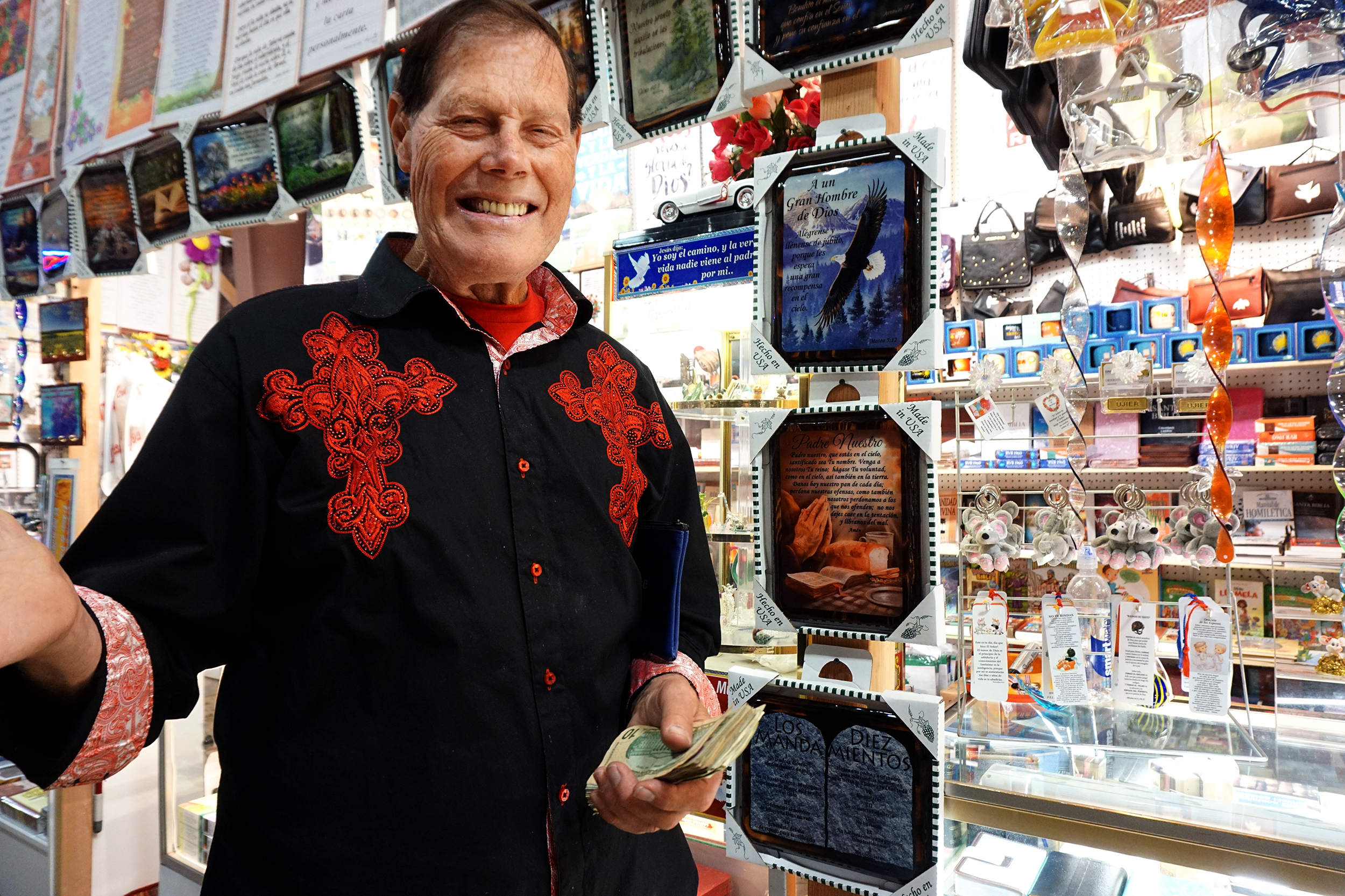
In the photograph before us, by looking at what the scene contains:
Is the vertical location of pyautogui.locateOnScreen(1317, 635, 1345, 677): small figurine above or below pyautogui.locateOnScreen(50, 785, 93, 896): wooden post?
above

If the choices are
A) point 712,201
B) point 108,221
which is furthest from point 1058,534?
point 108,221

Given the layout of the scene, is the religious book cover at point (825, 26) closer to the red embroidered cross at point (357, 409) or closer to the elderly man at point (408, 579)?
the elderly man at point (408, 579)

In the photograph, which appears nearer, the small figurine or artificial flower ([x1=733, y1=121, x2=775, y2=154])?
the small figurine

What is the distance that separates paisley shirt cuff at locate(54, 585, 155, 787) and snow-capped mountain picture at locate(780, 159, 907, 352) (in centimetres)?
106

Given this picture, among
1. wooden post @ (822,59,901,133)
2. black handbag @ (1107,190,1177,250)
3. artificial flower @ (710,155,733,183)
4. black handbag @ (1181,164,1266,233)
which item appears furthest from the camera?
black handbag @ (1107,190,1177,250)

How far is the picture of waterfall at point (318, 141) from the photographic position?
2.30m

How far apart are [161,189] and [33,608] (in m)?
2.67

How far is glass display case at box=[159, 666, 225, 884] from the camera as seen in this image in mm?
3074

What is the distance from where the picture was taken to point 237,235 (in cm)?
375

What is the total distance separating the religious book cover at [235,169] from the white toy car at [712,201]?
49.3 inches

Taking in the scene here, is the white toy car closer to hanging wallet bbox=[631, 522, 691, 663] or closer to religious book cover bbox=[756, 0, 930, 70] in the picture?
religious book cover bbox=[756, 0, 930, 70]

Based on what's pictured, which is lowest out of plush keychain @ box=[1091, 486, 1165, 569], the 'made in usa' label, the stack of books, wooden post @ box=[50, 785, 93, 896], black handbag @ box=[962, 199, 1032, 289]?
wooden post @ box=[50, 785, 93, 896]

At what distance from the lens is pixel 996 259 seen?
4.61 m

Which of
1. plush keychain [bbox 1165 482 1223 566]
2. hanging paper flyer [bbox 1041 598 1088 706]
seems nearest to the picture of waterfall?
hanging paper flyer [bbox 1041 598 1088 706]
